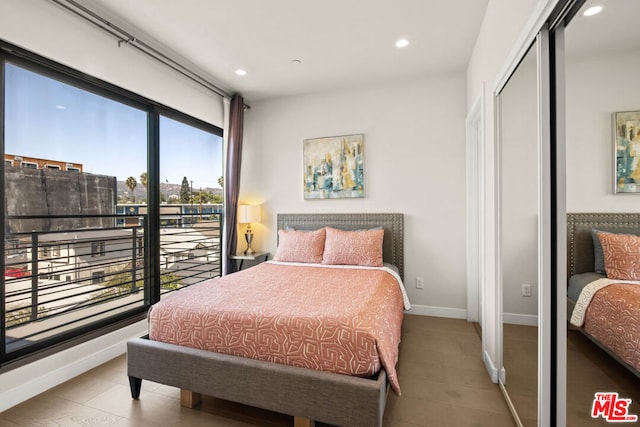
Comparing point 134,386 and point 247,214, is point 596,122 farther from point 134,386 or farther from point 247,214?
point 247,214

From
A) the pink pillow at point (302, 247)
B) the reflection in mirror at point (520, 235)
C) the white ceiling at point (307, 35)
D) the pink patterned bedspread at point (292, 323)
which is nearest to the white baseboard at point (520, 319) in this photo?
the reflection in mirror at point (520, 235)

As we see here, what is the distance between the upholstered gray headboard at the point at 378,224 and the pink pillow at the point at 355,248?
0.24 metres

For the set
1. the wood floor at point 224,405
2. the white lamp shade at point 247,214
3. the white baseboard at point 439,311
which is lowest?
the wood floor at point 224,405

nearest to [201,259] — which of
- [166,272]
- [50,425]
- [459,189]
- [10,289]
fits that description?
[166,272]

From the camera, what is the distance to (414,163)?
11.2 ft

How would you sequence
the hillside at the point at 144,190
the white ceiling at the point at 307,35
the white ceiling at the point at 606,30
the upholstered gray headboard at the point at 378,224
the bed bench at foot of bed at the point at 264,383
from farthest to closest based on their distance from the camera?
the upholstered gray headboard at the point at 378,224 < the hillside at the point at 144,190 < the white ceiling at the point at 307,35 < the bed bench at foot of bed at the point at 264,383 < the white ceiling at the point at 606,30

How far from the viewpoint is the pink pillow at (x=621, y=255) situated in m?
0.87

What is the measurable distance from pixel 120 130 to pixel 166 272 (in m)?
1.46

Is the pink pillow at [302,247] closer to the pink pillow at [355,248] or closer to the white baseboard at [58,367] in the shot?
the pink pillow at [355,248]

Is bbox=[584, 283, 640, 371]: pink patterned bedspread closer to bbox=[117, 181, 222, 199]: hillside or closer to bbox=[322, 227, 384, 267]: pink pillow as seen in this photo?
bbox=[322, 227, 384, 267]: pink pillow

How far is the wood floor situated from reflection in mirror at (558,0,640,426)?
77cm

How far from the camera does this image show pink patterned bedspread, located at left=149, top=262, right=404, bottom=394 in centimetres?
152

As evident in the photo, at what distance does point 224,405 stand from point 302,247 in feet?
5.67

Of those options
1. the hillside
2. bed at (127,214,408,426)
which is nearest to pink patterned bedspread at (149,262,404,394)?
bed at (127,214,408,426)
